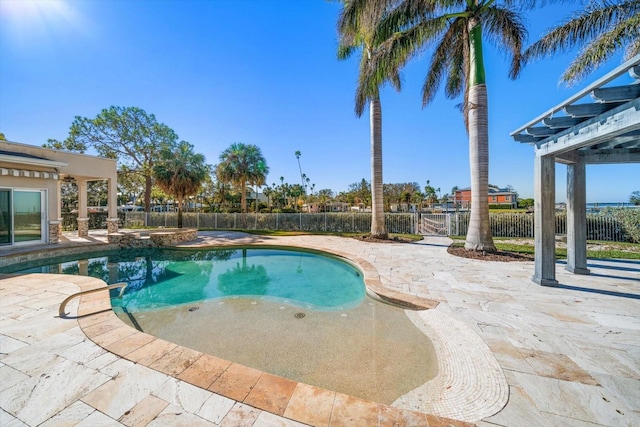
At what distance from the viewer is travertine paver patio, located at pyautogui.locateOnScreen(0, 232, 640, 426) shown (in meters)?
2.00

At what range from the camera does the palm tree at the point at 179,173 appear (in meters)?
18.0

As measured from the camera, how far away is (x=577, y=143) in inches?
165

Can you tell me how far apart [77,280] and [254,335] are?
4.92 metres

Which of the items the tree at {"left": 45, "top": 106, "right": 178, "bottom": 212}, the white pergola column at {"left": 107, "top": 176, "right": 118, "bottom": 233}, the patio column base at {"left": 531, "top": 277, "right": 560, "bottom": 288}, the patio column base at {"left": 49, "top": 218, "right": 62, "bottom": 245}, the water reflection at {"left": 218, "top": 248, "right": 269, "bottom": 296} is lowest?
the water reflection at {"left": 218, "top": 248, "right": 269, "bottom": 296}

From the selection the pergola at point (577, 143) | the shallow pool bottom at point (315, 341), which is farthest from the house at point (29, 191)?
the pergola at point (577, 143)

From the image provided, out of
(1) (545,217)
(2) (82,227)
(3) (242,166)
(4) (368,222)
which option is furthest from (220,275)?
(3) (242,166)

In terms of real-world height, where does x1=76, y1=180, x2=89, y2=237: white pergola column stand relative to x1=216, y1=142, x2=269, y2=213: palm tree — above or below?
below

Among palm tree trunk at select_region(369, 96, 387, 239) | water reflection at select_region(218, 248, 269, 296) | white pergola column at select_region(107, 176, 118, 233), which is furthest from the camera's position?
white pergola column at select_region(107, 176, 118, 233)

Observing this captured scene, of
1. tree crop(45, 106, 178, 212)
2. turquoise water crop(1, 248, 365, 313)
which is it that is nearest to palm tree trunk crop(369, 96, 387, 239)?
turquoise water crop(1, 248, 365, 313)

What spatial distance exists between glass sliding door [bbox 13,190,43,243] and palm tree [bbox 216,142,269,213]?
1353 centimetres

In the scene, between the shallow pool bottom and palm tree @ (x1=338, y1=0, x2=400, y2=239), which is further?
palm tree @ (x1=338, y1=0, x2=400, y2=239)

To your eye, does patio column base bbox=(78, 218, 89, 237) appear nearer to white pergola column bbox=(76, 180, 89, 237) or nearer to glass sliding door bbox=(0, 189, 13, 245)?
white pergola column bbox=(76, 180, 89, 237)

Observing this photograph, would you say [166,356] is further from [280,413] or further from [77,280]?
[77,280]

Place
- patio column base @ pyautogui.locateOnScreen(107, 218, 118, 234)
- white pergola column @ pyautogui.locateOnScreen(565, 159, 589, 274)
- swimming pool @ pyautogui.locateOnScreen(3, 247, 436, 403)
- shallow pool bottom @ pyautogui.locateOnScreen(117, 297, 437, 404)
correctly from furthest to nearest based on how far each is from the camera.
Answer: patio column base @ pyautogui.locateOnScreen(107, 218, 118, 234)
white pergola column @ pyautogui.locateOnScreen(565, 159, 589, 274)
swimming pool @ pyautogui.locateOnScreen(3, 247, 436, 403)
shallow pool bottom @ pyautogui.locateOnScreen(117, 297, 437, 404)
